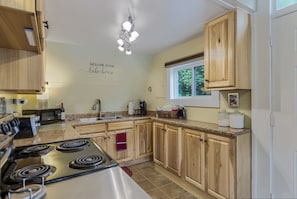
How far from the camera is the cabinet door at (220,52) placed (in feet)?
6.29

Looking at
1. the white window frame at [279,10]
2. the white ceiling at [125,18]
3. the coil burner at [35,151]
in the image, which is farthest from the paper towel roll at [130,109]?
the white window frame at [279,10]

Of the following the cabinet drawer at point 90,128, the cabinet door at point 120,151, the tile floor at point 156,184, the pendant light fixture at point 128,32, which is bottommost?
the tile floor at point 156,184

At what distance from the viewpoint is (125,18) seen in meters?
2.23

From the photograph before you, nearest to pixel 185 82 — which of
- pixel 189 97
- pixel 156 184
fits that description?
pixel 189 97

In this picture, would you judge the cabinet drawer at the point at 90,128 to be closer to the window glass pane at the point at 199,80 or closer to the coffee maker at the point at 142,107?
the coffee maker at the point at 142,107

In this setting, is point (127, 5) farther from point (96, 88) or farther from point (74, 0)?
point (96, 88)

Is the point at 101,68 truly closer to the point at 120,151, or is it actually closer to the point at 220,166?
the point at 120,151

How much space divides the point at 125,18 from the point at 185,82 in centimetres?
163

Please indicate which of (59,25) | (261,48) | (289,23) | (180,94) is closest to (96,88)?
(59,25)

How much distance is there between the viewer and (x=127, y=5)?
192 centimetres

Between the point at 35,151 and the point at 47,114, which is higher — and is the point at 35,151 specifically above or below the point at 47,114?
below

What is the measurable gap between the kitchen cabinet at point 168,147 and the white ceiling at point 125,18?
4.91 ft

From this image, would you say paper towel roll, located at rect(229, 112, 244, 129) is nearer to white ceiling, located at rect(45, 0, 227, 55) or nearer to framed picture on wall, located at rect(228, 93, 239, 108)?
framed picture on wall, located at rect(228, 93, 239, 108)

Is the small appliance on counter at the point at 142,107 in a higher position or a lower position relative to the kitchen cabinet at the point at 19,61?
lower
